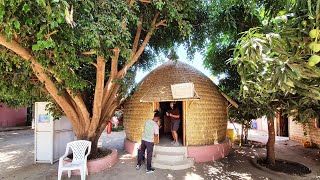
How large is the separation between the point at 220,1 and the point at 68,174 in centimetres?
773

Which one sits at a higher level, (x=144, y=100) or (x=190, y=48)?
(x=190, y=48)

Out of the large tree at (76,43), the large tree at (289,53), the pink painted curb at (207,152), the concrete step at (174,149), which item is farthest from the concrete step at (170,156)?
the large tree at (289,53)

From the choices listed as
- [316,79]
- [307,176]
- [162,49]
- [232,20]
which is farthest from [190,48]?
[316,79]

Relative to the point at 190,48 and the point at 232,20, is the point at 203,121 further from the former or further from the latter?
the point at 232,20

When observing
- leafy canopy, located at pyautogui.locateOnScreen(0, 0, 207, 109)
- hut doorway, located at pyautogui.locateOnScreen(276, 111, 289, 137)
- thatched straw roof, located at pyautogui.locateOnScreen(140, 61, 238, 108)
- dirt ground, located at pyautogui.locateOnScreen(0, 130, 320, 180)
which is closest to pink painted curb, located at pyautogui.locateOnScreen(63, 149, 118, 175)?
dirt ground, located at pyautogui.locateOnScreen(0, 130, 320, 180)

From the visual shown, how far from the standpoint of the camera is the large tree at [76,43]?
13.3 feet

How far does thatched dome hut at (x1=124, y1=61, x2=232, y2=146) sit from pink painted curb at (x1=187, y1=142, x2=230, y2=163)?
10.1 inches

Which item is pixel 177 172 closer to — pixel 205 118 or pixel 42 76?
pixel 205 118

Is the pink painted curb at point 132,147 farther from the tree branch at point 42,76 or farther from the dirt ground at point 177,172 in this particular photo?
the tree branch at point 42,76

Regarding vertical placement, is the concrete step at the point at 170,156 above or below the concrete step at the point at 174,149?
below

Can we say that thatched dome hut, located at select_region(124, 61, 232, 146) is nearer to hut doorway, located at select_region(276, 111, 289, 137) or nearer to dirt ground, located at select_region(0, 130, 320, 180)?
dirt ground, located at select_region(0, 130, 320, 180)

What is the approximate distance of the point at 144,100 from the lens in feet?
29.7

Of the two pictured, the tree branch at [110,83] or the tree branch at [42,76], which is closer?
the tree branch at [42,76]

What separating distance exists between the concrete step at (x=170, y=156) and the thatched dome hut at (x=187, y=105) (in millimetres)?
689
